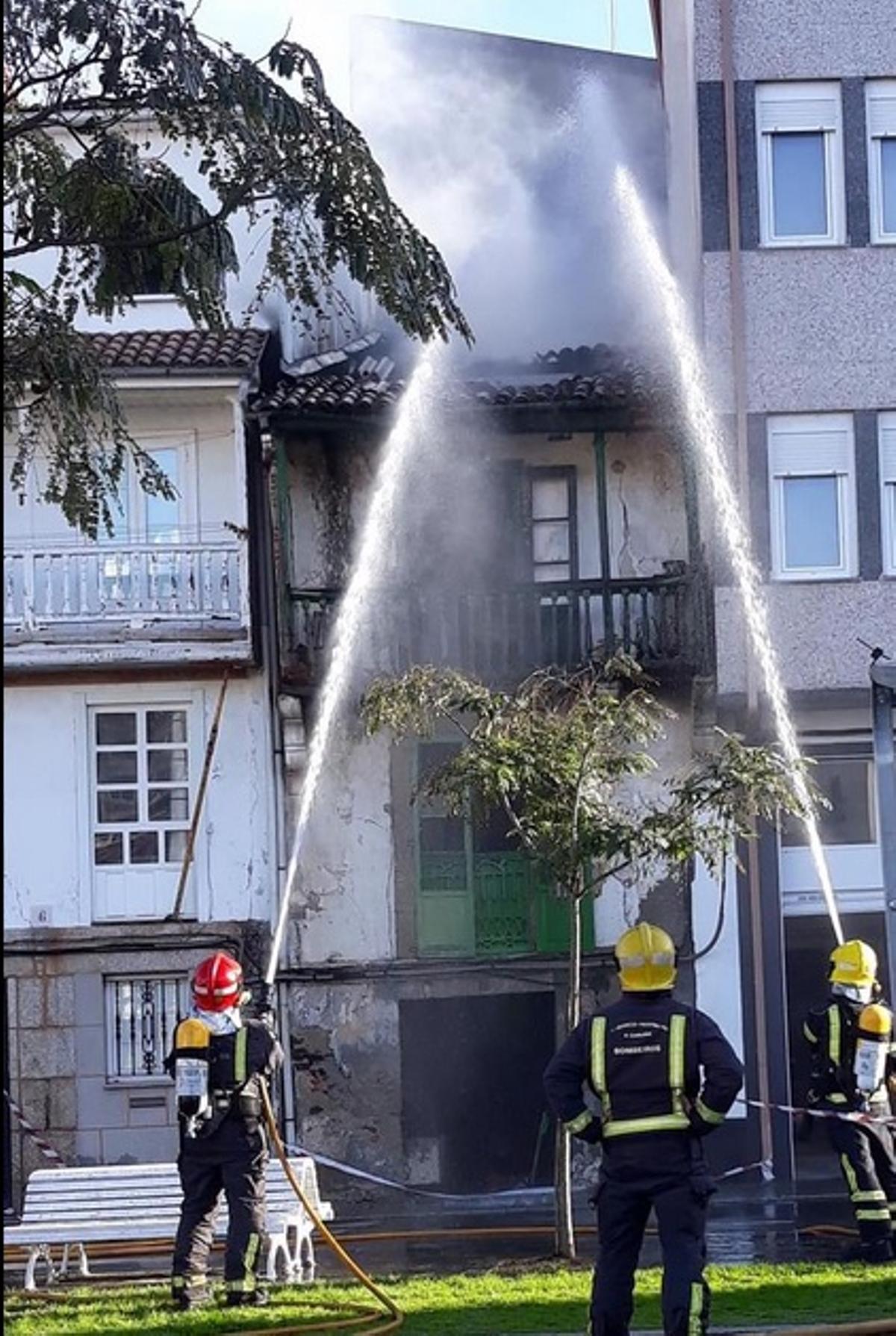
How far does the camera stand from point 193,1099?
11875mm

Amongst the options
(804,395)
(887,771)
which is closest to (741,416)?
(804,395)

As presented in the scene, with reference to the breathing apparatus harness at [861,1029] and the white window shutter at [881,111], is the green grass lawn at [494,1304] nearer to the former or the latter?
the breathing apparatus harness at [861,1029]

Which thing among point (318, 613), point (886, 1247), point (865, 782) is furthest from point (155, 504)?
point (886, 1247)

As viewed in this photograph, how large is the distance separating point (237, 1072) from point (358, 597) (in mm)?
10016

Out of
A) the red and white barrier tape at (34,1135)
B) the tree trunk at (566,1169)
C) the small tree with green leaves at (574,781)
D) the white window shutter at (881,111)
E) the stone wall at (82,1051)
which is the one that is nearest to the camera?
the small tree with green leaves at (574,781)

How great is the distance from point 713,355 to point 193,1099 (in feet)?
37.0

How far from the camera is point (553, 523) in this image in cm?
2255

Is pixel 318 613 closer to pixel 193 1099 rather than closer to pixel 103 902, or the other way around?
pixel 103 902

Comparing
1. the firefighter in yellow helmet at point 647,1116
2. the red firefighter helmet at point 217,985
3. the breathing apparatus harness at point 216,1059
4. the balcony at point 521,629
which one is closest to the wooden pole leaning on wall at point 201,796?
the balcony at point 521,629

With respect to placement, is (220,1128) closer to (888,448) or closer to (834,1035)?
(834,1035)

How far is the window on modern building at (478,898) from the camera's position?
21.7 meters

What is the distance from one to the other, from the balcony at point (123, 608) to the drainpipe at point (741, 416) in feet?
14.6

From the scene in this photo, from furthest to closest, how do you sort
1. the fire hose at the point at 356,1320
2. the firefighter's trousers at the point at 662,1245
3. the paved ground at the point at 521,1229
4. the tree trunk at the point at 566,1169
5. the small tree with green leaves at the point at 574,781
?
the paved ground at the point at 521,1229, the tree trunk at the point at 566,1169, the small tree with green leaves at the point at 574,781, the fire hose at the point at 356,1320, the firefighter's trousers at the point at 662,1245

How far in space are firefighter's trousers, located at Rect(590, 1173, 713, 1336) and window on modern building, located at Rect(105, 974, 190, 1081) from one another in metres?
12.4
